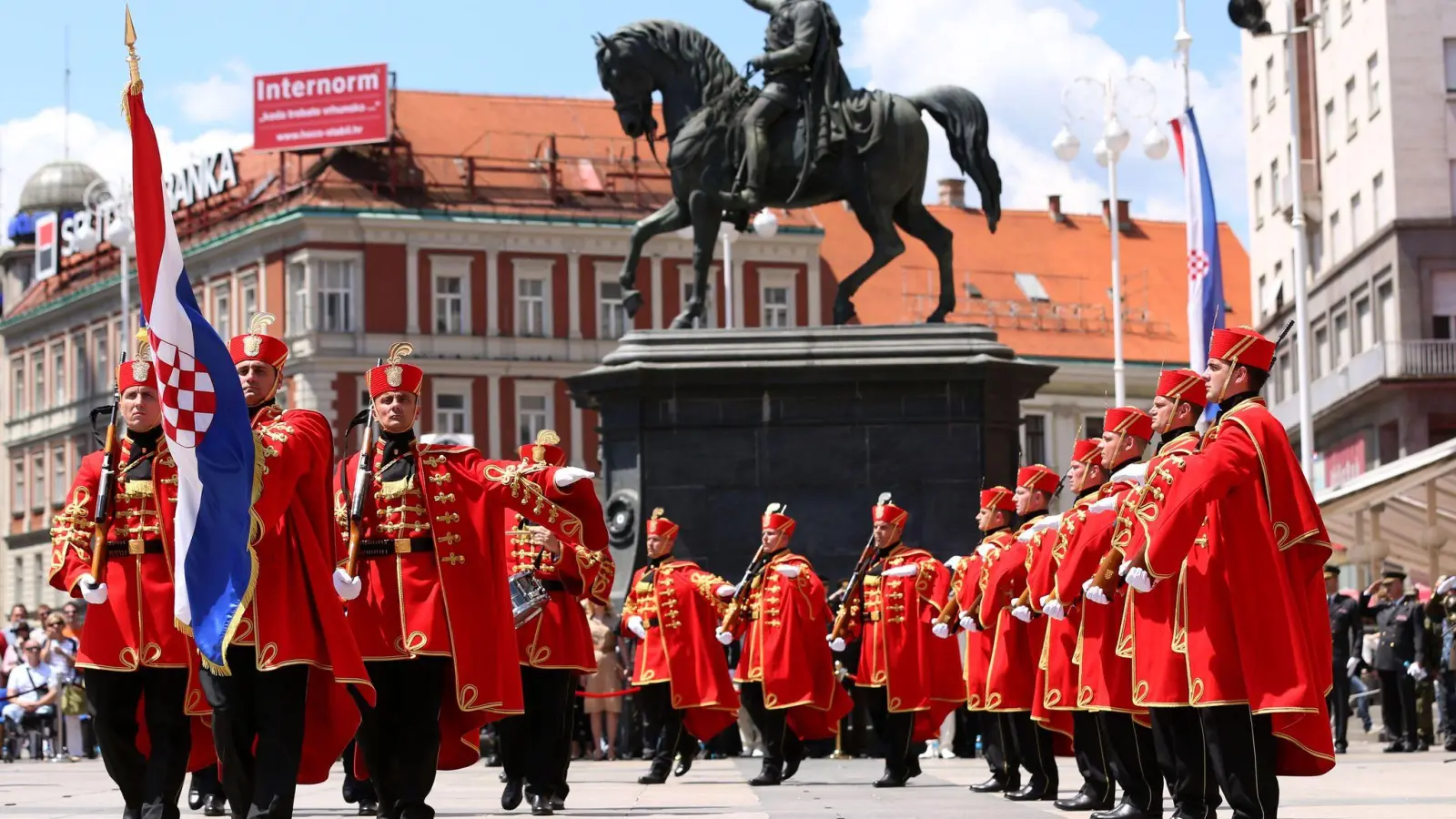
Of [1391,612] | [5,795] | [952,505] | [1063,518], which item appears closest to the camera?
[1063,518]

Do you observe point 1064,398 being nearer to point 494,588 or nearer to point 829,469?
point 829,469

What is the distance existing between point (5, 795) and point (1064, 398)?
6401cm

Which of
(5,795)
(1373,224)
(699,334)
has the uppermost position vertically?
(1373,224)

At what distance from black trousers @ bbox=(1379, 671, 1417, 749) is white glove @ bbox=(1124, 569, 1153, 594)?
48.4 ft

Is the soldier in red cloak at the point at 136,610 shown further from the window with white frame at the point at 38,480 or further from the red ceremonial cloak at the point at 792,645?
the window with white frame at the point at 38,480

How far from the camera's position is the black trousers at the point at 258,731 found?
11055 millimetres

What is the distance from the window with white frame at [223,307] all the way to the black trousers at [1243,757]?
68.5 m

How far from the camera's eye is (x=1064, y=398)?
3155 inches

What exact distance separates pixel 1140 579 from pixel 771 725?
332 inches

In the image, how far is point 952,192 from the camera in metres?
87.8

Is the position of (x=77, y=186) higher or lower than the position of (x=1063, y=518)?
higher

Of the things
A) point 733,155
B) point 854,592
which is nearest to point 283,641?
point 854,592

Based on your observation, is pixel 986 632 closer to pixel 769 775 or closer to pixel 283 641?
pixel 769 775

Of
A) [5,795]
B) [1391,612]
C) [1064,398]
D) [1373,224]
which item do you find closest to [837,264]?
[1064,398]
